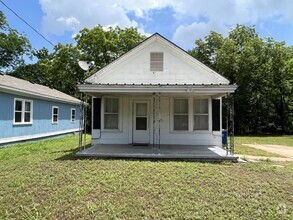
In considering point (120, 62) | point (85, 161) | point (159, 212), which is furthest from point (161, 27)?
point (159, 212)

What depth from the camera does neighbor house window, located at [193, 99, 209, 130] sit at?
11914mm

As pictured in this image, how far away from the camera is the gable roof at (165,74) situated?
40.5 ft

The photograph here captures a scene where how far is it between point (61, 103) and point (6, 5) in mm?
9585

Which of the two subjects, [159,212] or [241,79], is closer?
[159,212]

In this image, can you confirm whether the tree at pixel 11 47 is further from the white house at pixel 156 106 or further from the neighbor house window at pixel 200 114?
the neighbor house window at pixel 200 114

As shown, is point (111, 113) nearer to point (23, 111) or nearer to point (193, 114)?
point (193, 114)

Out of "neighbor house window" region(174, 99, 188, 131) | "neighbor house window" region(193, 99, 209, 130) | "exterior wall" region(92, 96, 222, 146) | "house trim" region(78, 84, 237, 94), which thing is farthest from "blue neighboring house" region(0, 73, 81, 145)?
"neighbor house window" region(193, 99, 209, 130)

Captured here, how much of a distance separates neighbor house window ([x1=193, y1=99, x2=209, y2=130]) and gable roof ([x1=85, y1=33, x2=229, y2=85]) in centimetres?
105

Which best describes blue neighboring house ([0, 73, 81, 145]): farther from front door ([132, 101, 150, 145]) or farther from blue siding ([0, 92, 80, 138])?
front door ([132, 101, 150, 145])

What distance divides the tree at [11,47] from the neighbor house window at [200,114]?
21157 mm

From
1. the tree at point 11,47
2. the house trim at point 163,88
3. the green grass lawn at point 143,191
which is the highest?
the tree at point 11,47

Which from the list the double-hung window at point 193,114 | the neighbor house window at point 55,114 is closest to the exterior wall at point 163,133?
the double-hung window at point 193,114

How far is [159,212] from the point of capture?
4.69 m

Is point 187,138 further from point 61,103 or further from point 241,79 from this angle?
point 241,79
